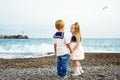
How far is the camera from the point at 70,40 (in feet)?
35.8

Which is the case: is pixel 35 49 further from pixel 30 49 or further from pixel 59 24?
pixel 59 24

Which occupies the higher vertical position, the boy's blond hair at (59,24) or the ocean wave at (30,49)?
the boy's blond hair at (59,24)

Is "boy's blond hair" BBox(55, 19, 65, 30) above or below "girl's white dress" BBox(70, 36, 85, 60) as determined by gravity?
above

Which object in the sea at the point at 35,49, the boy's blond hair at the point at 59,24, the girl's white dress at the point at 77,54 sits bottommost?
the sea at the point at 35,49

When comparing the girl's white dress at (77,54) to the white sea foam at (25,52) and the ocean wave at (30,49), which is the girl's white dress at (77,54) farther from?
the ocean wave at (30,49)

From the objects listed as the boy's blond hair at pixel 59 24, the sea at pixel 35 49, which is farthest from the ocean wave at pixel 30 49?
the boy's blond hair at pixel 59 24

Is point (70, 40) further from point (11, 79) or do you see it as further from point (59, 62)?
point (11, 79)

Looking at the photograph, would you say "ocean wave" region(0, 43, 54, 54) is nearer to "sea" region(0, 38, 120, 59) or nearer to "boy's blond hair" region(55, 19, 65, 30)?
"sea" region(0, 38, 120, 59)

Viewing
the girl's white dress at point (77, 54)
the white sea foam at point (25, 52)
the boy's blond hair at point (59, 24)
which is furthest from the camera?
the white sea foam at point (25, 52)

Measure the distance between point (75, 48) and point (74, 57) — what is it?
11.5 inches

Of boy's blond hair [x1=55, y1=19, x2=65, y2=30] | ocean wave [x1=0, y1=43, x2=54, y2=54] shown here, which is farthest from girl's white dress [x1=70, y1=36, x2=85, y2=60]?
ocean wave [x1=0, y1=43, x2=54, y2=54]

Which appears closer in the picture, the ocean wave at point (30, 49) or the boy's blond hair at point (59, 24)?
the boy's blond hair at point (59, 24)

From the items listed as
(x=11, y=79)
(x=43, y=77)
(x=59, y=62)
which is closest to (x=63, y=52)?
(x=59, y=62)

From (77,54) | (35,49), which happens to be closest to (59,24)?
(77,54)
